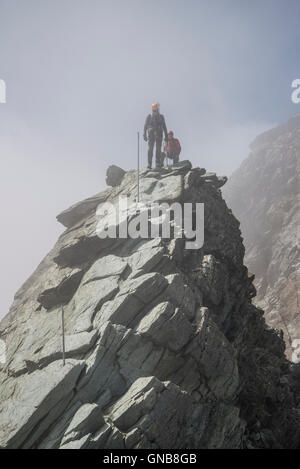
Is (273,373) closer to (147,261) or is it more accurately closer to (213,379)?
(213,379)

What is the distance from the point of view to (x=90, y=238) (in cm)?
1895

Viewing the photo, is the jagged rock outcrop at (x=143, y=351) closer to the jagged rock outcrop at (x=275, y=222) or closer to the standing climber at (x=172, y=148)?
the standing climber at (x=172, y=148)

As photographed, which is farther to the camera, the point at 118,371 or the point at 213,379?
the point at 213,379

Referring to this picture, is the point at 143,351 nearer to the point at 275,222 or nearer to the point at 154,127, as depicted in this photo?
the point at 154,127

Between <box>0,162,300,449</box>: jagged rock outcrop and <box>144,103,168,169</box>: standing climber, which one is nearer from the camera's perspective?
<box>0,162,300,449</box>: jagged rock outcrop

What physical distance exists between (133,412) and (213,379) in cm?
469

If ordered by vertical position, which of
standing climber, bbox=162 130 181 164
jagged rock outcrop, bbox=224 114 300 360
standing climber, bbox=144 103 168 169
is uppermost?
standing climber, bbox=144 103 168 169

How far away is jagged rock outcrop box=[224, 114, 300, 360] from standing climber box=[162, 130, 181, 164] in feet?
152

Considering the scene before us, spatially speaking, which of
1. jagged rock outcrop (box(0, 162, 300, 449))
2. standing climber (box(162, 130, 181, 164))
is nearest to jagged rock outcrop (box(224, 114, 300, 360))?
jagged rock outcrop (box(0, 162, 300, 449))

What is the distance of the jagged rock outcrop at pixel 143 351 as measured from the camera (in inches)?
473

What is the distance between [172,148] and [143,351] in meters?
16.3

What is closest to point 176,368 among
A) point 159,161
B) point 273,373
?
point 273,373

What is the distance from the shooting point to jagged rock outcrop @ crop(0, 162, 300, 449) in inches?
473

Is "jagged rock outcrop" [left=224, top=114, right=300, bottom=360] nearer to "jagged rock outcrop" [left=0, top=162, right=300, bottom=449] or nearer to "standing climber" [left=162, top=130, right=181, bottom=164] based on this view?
"jagged rock outcrop" [left=0, top=162, right=300, bottom=449]
